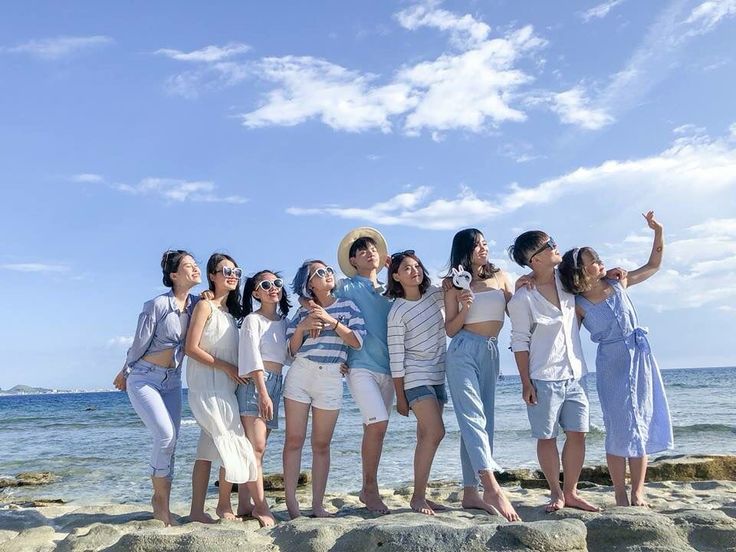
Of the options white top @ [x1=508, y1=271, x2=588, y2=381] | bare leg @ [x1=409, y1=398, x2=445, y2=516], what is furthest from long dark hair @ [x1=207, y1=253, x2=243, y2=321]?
white top @ [x1=508, y1=271, x2=588, y2=381]

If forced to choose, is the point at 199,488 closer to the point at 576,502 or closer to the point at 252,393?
the point at 252,393

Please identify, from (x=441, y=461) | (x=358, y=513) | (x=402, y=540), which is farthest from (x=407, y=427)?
(x=402, y=540)

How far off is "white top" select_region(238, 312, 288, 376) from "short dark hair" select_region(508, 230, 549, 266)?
5.92ft

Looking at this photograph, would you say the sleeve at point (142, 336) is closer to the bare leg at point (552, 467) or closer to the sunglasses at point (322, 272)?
the sunglasses at point (322, 272)

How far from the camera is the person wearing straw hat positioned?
4.79 meters

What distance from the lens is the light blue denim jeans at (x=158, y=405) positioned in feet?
15.2

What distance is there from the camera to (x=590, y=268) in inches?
192

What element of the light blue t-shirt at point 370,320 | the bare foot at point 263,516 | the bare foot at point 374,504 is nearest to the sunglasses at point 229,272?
the light blue t-shirt at point 370,320

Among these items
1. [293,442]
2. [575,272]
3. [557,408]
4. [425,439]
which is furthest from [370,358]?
[575,272]

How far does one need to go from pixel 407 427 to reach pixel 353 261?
11.3m

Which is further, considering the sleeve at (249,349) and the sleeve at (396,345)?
the sleeve at (396,345)

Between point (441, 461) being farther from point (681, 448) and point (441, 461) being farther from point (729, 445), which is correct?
point (729, 445)

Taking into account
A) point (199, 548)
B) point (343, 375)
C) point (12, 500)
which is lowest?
point (12, 500)

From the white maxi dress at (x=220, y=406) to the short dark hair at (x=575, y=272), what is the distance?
2470 mm
